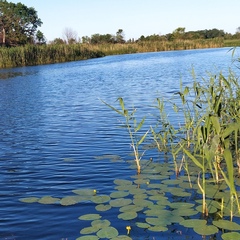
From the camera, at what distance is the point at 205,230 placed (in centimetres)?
381

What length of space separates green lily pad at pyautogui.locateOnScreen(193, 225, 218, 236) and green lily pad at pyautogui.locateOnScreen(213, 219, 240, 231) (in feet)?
0.26

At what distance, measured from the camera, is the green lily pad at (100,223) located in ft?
13.1

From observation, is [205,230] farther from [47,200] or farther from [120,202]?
[47,200]

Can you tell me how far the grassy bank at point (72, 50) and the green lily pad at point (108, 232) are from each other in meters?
24.4

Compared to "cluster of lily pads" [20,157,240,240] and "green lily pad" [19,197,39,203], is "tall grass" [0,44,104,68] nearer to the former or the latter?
"green lily pad" [19,197,39,203]

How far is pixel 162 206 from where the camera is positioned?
176 inches

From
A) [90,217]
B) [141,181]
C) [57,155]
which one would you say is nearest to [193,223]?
[90,217]

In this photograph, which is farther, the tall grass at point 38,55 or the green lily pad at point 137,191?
the tall grass at point 38,55

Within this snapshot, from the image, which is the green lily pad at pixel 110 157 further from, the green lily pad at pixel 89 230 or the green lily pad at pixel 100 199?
the green lily pad at pixel 89 230

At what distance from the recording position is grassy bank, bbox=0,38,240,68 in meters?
34.4

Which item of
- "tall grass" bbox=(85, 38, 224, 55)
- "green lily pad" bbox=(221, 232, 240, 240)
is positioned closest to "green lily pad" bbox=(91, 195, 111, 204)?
"green lily pad" bbox=(221, 232, 240, 240)

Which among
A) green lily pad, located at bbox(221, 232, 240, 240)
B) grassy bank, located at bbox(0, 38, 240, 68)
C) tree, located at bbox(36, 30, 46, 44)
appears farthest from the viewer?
tree, located at bbox(36, 30, 46, 44)

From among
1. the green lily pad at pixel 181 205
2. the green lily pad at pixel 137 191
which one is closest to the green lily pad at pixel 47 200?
the green lily pad at pixel 137 191

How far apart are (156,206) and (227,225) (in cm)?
86
